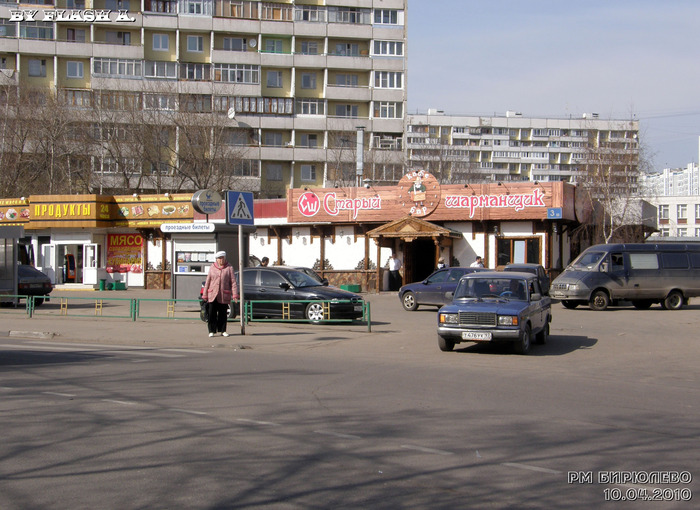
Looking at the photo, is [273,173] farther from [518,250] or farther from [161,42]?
[518,250]

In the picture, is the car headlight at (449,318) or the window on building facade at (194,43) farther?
the window on building facade at (194,43)

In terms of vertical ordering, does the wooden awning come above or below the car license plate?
above

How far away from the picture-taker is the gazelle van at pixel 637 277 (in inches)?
980

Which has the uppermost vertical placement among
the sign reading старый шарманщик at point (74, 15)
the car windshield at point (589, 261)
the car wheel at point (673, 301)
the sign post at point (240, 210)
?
the sign reading старый шарманщик at point (74, 15)

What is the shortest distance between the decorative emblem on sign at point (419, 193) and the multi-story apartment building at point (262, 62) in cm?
2669

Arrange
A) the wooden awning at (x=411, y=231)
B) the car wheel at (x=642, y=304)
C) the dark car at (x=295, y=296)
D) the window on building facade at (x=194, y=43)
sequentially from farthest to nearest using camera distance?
the window on building facade at (x=194, y=43) < the wooden awning at (x=411, y=231) < the car wheel at (x=642, y=304) < the dark car at (x=295, y=296)

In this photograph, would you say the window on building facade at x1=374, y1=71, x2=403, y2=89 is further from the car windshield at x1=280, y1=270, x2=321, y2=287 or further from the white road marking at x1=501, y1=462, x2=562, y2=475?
the white road marking at x1=501, y1=462, x2=562, y2=475

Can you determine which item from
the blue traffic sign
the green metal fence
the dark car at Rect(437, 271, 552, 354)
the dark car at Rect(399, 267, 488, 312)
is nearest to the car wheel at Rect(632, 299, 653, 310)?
the dark car at Rect(399, 267, 488, 312)

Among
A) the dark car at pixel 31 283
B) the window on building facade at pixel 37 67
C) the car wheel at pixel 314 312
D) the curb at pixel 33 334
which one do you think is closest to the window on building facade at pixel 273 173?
the window on building facade at pixel 37 67

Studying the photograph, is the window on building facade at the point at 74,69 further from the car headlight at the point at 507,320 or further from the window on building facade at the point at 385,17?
the car headlight at the point at 507,320

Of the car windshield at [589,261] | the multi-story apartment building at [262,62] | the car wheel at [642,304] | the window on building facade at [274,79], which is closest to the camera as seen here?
the car windshield at [589,261]

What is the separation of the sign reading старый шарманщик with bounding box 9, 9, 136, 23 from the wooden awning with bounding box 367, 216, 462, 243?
4278cm

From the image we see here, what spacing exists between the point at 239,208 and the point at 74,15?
2283 inches

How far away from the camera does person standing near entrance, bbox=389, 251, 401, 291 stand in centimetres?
3356
